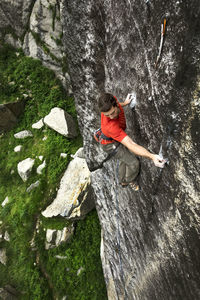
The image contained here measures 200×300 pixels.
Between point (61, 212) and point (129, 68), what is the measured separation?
818cm

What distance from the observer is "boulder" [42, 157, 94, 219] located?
10122 mm

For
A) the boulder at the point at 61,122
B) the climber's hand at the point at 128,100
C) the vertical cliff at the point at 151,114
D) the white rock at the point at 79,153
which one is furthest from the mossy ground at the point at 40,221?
the climber's hand at the point at 128,100

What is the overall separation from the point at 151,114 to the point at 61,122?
9029 millimetres

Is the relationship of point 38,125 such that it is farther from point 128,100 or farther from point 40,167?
point 128,100

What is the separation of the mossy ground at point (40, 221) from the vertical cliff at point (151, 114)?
3.88 m

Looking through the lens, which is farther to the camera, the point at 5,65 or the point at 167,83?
the point at 5,65

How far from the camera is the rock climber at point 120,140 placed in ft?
11.2

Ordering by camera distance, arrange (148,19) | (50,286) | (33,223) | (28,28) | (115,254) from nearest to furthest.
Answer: (148,19), (115,254), (50,286), (33,223), (28,28)

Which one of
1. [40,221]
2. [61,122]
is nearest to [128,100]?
[61,122]

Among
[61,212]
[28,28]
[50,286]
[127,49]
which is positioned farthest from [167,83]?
[28,28]

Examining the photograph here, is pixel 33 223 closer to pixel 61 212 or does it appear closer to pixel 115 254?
pixel 61 212

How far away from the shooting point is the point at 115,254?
770 centimetres

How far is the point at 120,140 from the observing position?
3619 millimetres

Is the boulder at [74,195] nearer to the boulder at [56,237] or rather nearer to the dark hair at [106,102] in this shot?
the boulder at [56,237]
